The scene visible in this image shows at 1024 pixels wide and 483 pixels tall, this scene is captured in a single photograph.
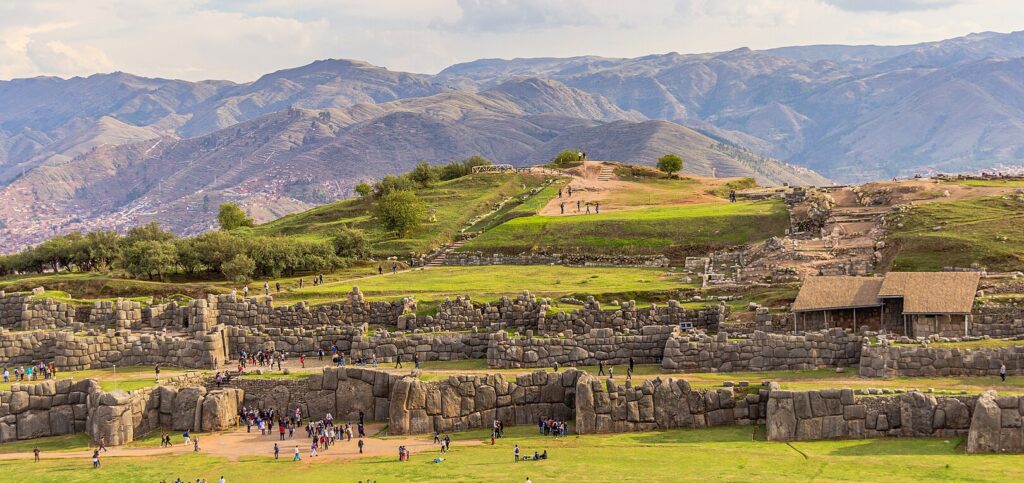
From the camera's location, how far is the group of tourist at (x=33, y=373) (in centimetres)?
6009

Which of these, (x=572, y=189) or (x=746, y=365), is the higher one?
(x=572, y=189)

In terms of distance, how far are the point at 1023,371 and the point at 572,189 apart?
70.3m

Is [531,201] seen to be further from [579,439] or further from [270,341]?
[579,439]

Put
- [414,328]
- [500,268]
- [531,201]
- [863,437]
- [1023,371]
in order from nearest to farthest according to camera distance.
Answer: [863,437] < [1023,371] < [414,328] < [500,268] < [531,201]

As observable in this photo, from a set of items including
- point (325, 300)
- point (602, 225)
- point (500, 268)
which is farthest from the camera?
point (602, 225)

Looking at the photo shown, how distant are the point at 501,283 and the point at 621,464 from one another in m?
31.6

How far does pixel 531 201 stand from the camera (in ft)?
355

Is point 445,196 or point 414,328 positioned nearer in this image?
point 414,328

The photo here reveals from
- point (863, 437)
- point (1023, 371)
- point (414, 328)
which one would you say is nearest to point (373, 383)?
point (414, 328)

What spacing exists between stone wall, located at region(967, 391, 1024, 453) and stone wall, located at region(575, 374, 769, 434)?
831 cm

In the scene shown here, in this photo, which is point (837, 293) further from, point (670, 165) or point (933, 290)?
point (670, 165)

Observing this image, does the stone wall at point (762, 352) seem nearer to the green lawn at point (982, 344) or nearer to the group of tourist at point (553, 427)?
the green lawn at point (982, 344)

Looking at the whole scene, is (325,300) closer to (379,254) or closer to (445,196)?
(379,254)

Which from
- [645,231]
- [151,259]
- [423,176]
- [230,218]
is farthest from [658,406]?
[423,176]
